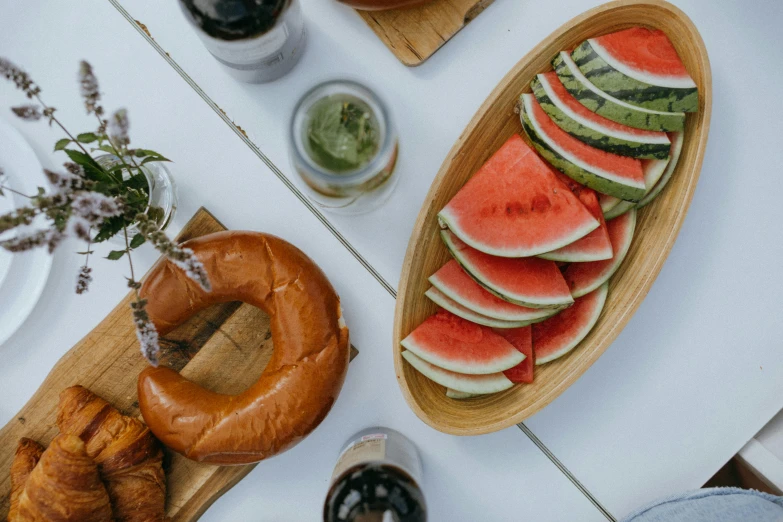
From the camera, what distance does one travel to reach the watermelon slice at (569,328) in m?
0.99

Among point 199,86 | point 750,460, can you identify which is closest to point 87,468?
point 199,86

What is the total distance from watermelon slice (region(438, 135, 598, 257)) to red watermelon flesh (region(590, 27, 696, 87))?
218 millimetres

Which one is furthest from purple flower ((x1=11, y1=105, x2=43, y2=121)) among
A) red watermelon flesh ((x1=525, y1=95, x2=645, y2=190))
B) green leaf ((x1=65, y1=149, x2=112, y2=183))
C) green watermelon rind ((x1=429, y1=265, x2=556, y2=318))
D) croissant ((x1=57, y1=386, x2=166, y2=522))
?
red watermelon flesh ((x1=525, y1=95, x2=645, y2=190))

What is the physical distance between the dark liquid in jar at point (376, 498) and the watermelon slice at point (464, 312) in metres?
0.30

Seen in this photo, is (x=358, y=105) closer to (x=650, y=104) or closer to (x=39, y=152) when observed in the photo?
(x=650, y=104)

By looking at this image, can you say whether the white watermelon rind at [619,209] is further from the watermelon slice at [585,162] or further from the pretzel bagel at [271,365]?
the pretzel bagel at [271,365]

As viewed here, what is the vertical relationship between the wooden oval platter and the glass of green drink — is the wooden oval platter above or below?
below

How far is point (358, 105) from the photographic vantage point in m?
0.90

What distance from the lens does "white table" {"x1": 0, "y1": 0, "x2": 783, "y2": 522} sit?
110 centimetres

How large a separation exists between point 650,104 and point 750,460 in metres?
0.80

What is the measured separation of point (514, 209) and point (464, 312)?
21cm

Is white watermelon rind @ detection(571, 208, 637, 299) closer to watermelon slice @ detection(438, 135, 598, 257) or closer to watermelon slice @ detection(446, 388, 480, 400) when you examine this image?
watermelon slice @ detection(438, 135, 598, 257)

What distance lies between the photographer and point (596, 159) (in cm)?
92

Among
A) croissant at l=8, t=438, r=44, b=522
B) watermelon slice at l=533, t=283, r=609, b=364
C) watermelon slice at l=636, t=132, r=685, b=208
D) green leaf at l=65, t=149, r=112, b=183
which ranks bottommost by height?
watermelon slice at l=533, t=283, r=609, b=364
